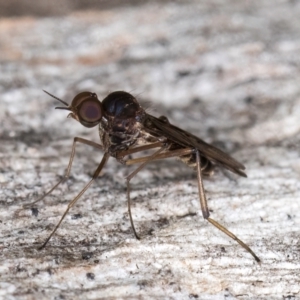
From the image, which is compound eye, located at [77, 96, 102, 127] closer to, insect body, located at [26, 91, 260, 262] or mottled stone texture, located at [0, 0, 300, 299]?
insect body, located at [26, 91, 260, 262]

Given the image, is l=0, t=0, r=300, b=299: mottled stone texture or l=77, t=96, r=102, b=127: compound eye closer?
l=0, t=0, r=300, b=299: mottled stone texture

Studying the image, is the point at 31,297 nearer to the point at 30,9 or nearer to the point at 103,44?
the point at 103,44

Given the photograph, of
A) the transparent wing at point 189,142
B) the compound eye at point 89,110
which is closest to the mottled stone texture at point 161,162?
the transparent wing at point 189,142

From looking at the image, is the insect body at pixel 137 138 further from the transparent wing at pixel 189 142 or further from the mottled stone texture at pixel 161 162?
the mottled stone texture at pixel 161 162

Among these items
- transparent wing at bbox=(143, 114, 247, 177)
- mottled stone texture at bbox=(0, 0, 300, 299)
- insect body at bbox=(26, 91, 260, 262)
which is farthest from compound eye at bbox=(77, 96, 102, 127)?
mottled stone texture at bbox=(0, 0, 300, 299)

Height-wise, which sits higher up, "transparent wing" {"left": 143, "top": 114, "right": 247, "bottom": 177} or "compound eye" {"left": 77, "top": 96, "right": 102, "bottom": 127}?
"compound eye" {"left": 77, "top": 96, "right": 102, "bottom": 127}

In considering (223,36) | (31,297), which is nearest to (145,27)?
(223,36)

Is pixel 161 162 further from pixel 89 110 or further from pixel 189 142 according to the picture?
pixel 89 110
